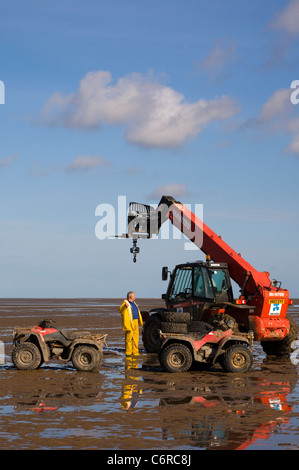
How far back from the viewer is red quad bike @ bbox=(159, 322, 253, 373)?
14.2m

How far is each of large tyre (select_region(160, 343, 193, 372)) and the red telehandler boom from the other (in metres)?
1.44

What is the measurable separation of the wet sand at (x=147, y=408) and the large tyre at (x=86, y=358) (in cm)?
23

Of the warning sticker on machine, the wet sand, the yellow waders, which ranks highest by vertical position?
the warning sticker on machine

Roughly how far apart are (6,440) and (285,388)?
6.34 metres

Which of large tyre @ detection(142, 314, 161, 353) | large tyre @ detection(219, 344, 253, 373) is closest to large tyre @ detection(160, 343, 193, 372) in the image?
large tyre @ detection(219, 344, 253, 373)

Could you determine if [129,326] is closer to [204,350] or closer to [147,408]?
[204,350]

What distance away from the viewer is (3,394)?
36.5 feet

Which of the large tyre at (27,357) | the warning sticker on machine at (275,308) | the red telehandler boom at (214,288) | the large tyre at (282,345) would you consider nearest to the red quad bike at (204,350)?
the red telehandler boom at (214,288)

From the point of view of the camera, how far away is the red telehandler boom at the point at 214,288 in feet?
53.3

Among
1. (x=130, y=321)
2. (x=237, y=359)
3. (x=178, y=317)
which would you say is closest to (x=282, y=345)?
(x=237, y=359)

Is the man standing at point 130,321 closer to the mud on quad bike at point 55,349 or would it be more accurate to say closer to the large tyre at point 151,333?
A: the large tyre at point 151,333

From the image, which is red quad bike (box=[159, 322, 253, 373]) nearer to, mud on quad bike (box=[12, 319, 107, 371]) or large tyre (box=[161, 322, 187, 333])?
large tyre (box=[161, 322, 187, 333])
